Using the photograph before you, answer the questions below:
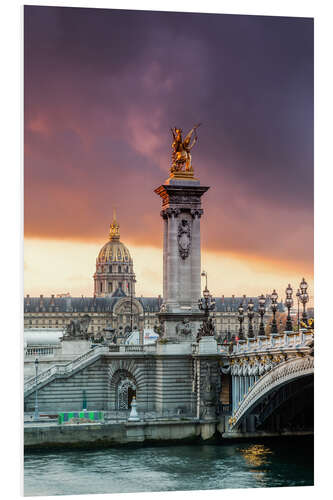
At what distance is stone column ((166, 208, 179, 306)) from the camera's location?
4809cm

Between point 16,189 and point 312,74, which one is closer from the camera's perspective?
point 16,189

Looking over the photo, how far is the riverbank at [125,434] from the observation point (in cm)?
4172

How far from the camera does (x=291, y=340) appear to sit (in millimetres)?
37406

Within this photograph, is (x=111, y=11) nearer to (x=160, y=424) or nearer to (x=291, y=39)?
(x=291, y=39)

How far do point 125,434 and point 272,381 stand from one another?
7.03 m

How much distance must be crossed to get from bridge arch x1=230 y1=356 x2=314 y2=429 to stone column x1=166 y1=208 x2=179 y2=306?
A: 703 cm

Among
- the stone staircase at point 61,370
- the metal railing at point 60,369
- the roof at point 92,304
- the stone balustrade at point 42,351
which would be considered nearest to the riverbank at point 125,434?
the stone staircase at point 61,370

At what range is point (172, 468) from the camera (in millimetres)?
37094

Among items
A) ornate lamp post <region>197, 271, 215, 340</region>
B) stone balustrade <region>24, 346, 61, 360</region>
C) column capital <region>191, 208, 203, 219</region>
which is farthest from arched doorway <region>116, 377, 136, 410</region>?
column capital <region>191, 208, 203, 219</region>

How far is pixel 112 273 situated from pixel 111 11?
159661 mm

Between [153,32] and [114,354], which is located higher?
[153,32]

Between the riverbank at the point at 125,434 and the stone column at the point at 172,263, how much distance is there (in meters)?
6.64

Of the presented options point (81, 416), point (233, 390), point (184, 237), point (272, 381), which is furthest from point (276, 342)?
point (184, 237)

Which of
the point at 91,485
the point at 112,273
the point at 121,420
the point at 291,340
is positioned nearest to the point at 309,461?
the point at 291,340
